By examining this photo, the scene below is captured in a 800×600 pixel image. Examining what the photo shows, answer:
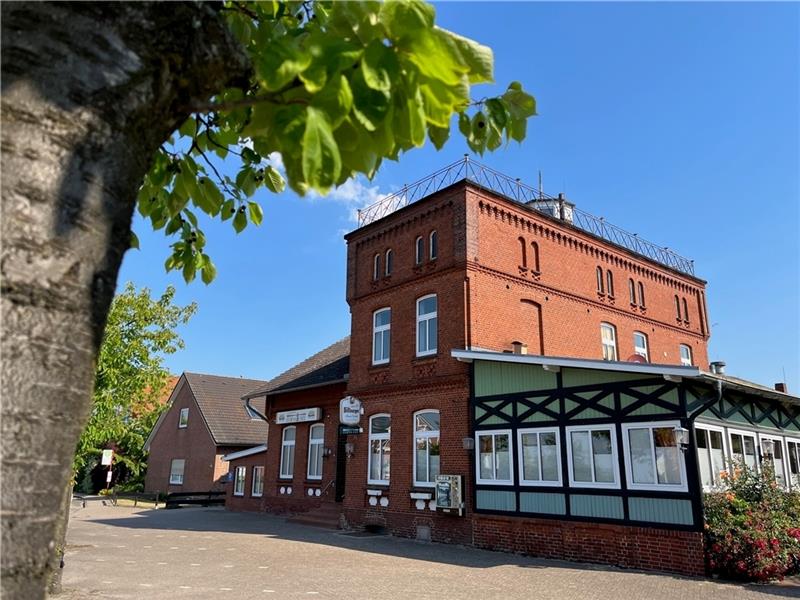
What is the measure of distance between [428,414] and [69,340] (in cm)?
1579

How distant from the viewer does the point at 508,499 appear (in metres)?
13.9

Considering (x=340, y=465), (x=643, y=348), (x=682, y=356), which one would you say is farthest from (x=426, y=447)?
(x=682, y=356)

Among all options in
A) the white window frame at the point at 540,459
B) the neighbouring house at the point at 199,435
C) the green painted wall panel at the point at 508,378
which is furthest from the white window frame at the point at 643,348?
the neighbouring house at the point at 199,435

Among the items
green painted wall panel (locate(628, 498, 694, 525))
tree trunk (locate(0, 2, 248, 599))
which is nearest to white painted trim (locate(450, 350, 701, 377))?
green painted wall panel (locate(628, 498, 694, 525))

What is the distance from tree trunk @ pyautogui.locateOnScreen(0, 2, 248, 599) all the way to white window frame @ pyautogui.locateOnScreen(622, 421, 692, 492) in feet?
38.3

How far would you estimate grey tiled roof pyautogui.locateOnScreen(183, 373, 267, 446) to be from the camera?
30766 millimetres

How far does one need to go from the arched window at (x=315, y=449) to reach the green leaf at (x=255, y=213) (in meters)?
18.8

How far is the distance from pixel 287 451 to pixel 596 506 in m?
13.5

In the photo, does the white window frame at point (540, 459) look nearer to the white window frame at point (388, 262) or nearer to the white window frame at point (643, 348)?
the white window frame at point (388, 262)

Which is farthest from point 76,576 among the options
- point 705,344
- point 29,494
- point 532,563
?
point 705,344

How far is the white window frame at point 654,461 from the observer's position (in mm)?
11060

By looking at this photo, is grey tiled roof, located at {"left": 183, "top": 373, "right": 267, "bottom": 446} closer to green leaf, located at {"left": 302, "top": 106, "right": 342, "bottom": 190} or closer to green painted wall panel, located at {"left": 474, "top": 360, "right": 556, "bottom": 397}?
green painted wall panel, located at {"left": 474, "top": 360, "right": 556, "bottom": 397}

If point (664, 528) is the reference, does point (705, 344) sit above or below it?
above

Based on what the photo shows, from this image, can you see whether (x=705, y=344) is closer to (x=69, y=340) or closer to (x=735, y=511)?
(x=735, y=511)
